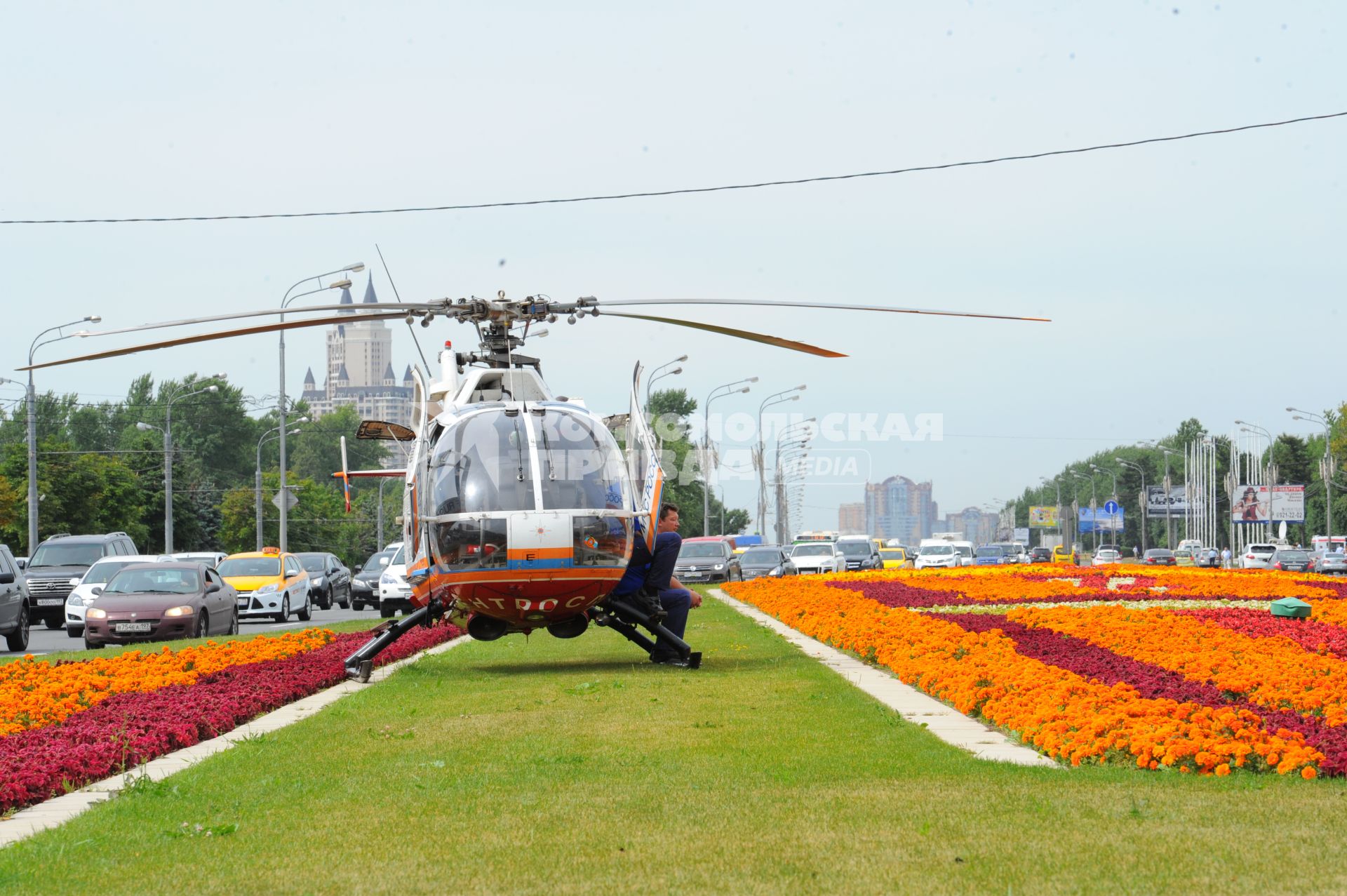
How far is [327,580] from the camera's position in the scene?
41125 mm

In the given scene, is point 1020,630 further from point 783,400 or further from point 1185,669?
point 783,400

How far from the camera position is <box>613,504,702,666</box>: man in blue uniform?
15.5 meters

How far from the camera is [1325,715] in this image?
9.55 meters

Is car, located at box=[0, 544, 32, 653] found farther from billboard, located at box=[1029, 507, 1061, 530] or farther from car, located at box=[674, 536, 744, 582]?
billboard, located at box=[1029, 507, 1061, 530]

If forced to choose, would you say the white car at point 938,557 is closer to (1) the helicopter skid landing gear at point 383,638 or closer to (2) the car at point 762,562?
(2) the car at point 762,562

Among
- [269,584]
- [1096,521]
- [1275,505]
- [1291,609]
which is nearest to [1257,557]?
[1275,505]

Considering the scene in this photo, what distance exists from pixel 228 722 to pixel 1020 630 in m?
8.62

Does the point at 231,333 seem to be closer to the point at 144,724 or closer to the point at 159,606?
the point at 144,724

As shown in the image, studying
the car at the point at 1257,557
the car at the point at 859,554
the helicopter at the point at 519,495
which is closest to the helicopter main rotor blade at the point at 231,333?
the helicopter at the point at 519,495

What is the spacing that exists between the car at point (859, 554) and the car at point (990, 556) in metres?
9.72

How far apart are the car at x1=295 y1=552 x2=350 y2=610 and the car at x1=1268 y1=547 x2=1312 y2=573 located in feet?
112

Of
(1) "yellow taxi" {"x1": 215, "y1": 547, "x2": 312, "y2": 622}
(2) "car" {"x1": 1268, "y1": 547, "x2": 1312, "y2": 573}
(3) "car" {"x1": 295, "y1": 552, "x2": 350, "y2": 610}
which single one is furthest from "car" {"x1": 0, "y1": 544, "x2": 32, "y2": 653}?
(2) "car" {"x1": 1268, "y1": 547, "x2": 1312, "y2": 573}

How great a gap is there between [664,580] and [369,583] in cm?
2188

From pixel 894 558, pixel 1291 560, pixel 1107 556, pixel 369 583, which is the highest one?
pixel 369 583
